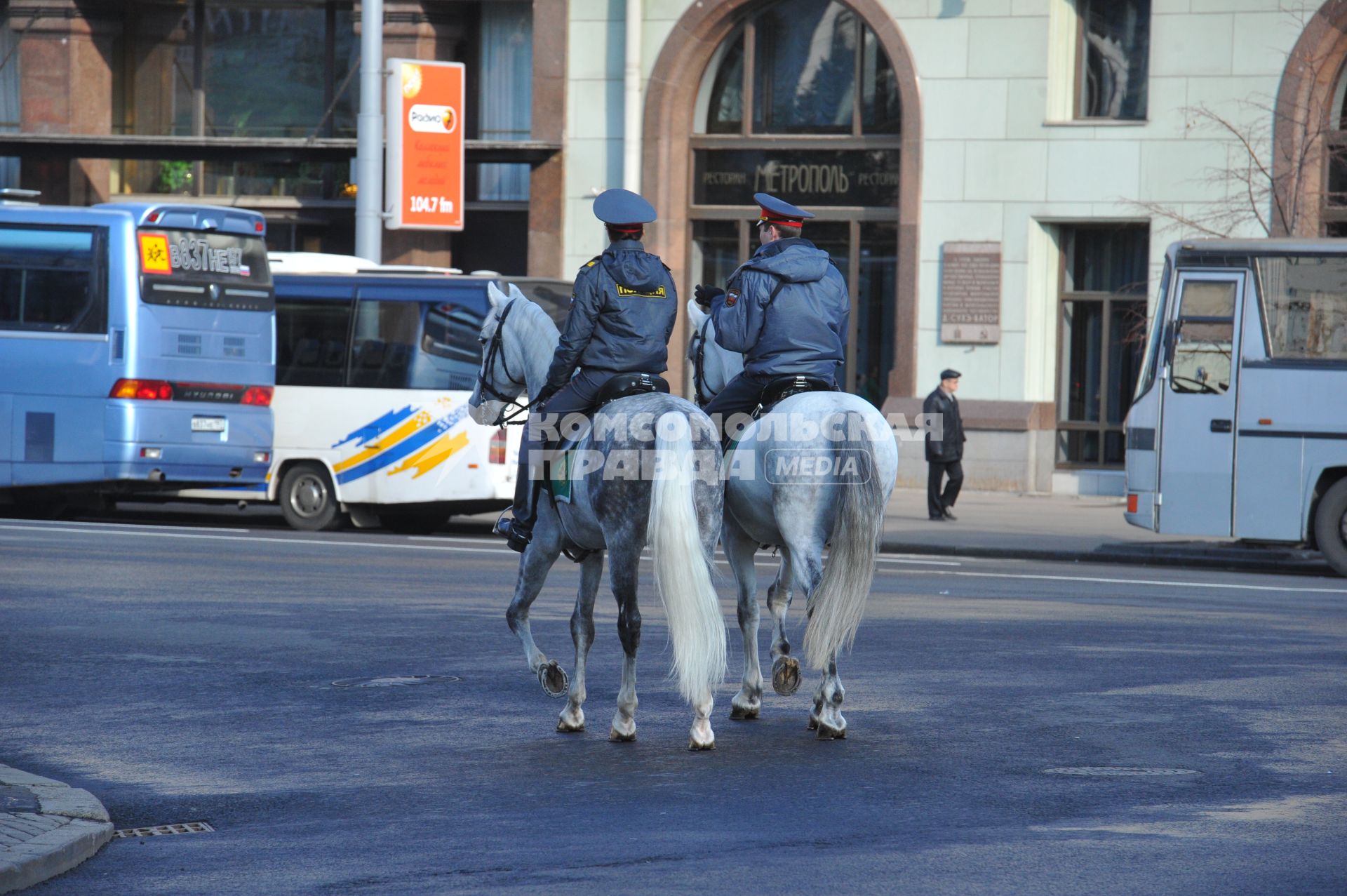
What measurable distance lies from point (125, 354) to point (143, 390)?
1.38ft

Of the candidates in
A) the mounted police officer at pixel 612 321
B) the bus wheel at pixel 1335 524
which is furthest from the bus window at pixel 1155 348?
the mounted police officer at pixel 612 321

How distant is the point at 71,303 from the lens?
63.3 ft

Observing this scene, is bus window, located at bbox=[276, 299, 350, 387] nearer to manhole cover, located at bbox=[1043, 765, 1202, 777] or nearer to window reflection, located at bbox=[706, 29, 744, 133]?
window reflection, located at bbox=[706, 29, 744, 133]

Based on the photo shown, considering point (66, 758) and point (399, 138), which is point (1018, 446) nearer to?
point (399, 138)

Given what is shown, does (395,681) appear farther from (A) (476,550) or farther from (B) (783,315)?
(A) (476,550)

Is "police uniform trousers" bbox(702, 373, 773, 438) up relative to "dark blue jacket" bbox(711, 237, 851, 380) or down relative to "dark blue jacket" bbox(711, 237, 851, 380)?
down

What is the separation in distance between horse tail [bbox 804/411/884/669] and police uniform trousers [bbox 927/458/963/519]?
14061 millimetres

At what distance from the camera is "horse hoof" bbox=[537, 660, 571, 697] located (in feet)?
26.6

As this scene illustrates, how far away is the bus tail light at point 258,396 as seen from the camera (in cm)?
1984

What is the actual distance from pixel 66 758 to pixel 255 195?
903 inches

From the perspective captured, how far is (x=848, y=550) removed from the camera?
7.86m

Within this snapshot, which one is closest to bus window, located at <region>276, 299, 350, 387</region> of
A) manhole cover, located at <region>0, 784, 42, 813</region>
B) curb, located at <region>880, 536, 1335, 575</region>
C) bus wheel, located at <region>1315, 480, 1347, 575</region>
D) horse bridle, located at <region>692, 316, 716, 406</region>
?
curb, located at <region>880, 536, 1335, 575</region>

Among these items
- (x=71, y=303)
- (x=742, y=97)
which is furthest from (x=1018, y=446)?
(x=71, y=303)

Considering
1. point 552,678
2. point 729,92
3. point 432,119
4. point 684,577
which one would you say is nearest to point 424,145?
point 432,119
